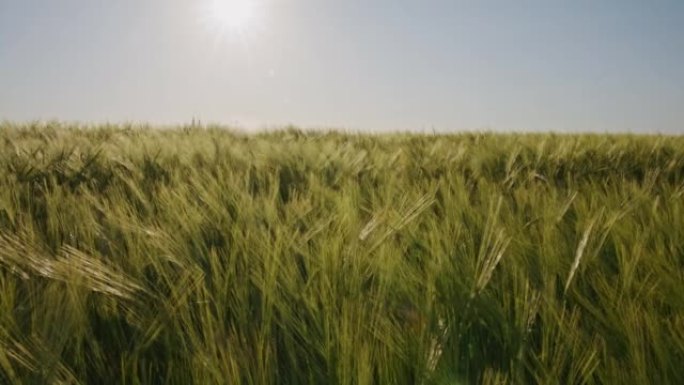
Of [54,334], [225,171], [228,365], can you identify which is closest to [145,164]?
[225,171]

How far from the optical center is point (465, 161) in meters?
2.38

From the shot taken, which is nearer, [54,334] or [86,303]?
[54,334]

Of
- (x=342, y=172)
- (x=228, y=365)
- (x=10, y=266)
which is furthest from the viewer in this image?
(x=342, y=172)

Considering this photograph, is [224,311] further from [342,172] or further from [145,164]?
[145,164]

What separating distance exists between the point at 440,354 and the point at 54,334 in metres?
0.38

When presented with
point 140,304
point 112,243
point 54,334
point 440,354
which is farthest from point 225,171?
point 440,354

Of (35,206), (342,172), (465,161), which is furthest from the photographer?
(465,161)

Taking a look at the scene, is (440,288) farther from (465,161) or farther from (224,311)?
(465,161)

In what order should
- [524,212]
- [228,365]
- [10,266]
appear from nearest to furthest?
[228,365] < [10,266] < [524,212]

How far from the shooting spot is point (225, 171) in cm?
183

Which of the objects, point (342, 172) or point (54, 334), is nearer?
point (54, 334)

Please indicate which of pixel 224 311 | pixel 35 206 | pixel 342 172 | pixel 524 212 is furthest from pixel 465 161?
pixel 224 311

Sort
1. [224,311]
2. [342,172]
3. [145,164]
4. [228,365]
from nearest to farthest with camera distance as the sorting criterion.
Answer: [228,365]
[224,311]
[342,172]
[145,164]

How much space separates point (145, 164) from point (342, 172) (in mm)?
805
